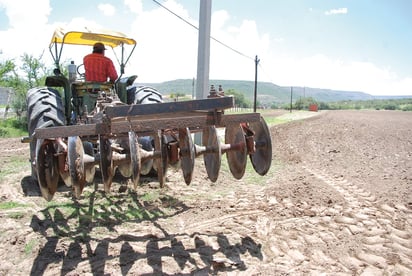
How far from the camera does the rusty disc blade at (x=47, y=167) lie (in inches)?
124

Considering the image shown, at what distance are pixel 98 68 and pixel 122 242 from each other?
2.75 metres

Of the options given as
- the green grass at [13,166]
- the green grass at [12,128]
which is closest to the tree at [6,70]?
the green grass at [12,128]

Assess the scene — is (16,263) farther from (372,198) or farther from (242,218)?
(372,198)

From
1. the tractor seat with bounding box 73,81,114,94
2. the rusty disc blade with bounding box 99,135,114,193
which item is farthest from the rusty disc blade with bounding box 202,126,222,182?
the tractor seat with bounding box 73,81,114,94

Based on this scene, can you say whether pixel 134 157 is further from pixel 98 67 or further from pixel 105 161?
pixel 98 67

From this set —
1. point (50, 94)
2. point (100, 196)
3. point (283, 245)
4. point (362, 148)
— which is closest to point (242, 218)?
point (283, 245)

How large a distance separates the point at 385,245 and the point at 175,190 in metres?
2.54

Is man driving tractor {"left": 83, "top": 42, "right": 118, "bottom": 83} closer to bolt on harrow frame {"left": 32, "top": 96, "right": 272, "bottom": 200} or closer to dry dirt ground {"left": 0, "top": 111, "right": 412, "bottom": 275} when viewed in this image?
dry dirt ground {"left": 0, "top": 111, "right": 412, "bottom": 275}

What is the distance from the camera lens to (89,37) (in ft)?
18.7

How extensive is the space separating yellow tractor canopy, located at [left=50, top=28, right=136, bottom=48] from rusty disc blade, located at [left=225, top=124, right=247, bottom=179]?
270 centimetres

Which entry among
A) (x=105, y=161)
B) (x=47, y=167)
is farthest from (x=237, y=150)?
(x=47, y=167)

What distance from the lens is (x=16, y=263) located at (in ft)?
9.52

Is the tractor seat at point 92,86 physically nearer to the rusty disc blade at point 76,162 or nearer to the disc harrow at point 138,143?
the disc harrow at point 138,143

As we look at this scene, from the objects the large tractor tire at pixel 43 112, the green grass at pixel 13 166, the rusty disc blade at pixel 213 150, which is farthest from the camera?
the green grass at pixel 13 166
